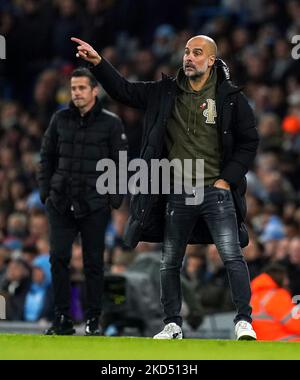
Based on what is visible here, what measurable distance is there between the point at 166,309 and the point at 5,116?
11.0m

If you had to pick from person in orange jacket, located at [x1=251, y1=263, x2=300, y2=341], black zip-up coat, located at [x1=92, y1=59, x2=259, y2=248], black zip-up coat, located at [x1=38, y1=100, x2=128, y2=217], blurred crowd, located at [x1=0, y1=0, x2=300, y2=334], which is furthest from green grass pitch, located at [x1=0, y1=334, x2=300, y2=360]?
blurred crowd, located at [x1=0, y1=0, x2=300, y2=334]

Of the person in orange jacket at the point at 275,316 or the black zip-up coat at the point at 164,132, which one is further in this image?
the person in orange jacket at the point at 275,316

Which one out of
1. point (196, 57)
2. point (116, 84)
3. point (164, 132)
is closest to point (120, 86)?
point (116, 84)

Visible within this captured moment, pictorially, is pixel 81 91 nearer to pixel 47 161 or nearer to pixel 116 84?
pixel 47 161

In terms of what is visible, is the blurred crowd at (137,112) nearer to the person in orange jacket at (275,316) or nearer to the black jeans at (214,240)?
the person in orange jacket at (275,316)

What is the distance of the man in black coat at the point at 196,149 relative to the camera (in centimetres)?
961

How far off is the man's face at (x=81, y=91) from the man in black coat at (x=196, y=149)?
2.89 ft

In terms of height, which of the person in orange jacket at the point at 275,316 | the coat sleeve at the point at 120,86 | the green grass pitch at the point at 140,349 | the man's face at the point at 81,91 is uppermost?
the man's face at the point at 81,91

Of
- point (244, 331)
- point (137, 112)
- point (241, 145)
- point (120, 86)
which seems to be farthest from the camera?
point (137, 112)

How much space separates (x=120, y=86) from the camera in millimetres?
9805

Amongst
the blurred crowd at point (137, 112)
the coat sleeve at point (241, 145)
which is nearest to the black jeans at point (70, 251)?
the coat sleeve at point (241, 145)

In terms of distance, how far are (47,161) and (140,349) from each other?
2616 millimetres

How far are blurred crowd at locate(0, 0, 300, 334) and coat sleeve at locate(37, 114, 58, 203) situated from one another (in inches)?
98.1
